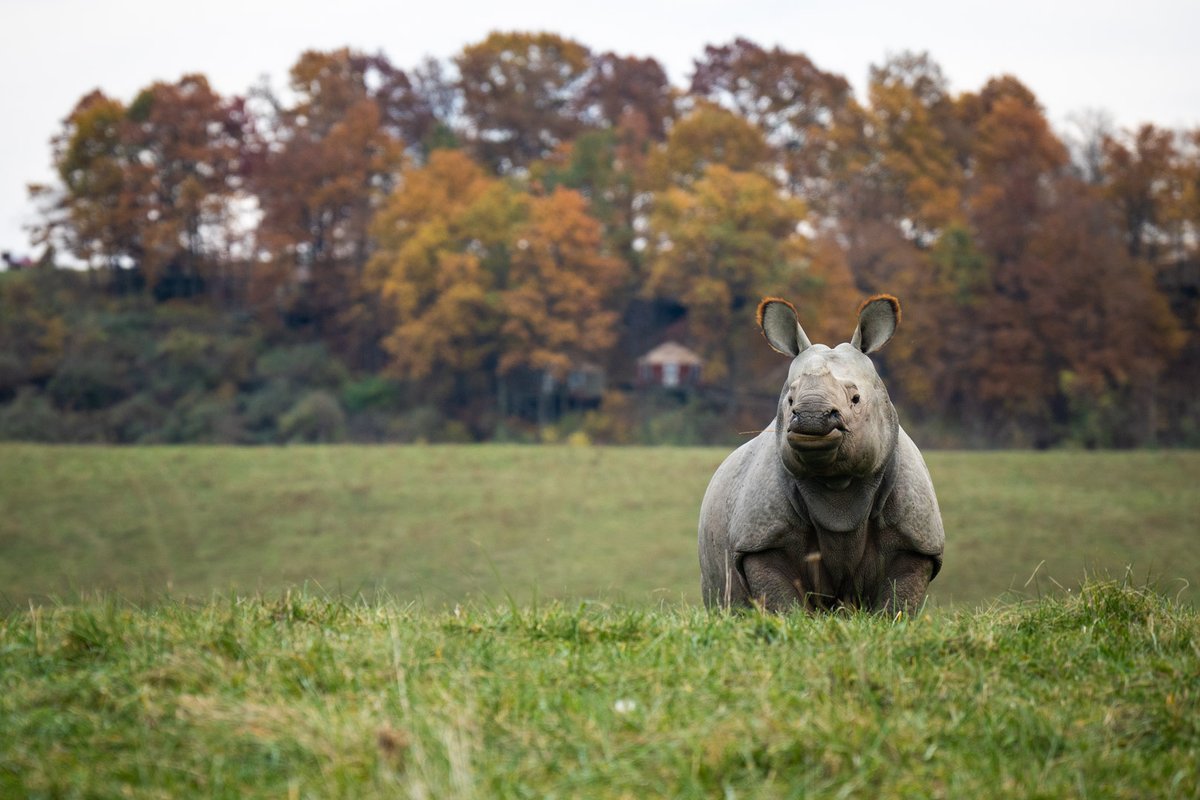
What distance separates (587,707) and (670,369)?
168ft

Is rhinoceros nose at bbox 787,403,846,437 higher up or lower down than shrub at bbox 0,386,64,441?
higher up

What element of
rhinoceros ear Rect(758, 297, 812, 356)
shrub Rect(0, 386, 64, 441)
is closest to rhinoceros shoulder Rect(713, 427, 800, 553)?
rhinoceros ear Rect(758, 297, 812, 356)

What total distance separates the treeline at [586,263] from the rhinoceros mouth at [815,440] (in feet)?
140

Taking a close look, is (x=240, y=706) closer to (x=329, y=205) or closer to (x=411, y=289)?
(x=411, y=289)

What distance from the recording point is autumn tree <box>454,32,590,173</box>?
6738 cm

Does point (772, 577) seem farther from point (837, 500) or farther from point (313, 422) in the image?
point (313, 422)

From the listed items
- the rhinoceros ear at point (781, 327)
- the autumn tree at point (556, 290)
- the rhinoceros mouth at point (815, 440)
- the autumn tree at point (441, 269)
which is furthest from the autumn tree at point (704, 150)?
the rhinoceros mouth at point (815, 440)

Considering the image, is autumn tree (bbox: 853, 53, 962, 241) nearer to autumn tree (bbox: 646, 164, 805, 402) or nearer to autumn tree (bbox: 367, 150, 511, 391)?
autumn tree (bbox: 646, 164, 805, 402)

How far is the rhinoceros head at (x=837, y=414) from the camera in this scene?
656cm

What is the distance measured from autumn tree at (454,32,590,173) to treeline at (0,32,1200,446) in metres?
0.20

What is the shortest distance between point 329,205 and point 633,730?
6056 centimetres

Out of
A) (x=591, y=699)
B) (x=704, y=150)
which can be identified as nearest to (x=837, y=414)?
(x=591, y=699)

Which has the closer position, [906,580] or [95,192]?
[906,580]

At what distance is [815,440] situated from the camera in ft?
21.5
